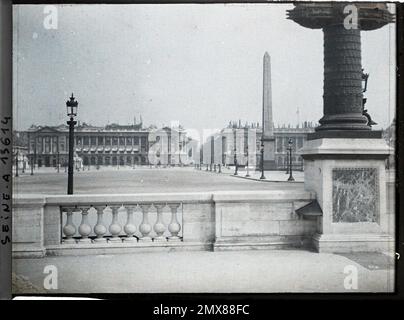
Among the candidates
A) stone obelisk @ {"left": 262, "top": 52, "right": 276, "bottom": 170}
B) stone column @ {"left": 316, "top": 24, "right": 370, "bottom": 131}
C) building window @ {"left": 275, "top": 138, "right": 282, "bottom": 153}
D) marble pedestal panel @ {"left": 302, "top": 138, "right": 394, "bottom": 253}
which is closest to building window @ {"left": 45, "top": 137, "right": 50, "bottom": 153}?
stone obelisk @ {"left": 262, "top": 52, "right": 276, "bottom": 170}

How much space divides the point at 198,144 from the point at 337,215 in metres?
1.57

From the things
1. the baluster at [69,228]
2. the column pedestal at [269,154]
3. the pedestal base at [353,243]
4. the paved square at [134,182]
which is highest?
the column pedestal at [269,154]

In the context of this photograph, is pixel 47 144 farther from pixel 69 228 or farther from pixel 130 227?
pixel 130 227

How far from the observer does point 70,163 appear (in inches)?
232

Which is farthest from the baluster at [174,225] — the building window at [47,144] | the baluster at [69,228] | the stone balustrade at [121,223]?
the building window at [47,144]

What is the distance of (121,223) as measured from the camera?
592cm

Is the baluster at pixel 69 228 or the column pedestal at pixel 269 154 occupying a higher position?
the column pedestal at pixel 269 154

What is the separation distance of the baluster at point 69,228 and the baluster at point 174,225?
37.8 inches

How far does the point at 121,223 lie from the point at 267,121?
5.86ft

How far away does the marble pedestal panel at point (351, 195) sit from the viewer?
5863 mm

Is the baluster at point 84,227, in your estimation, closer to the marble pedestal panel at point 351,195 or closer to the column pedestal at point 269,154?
the column pedestal at point 269,154

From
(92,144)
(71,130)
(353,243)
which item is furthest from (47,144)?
(353,243)

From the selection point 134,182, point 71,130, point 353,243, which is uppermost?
point 71,130
